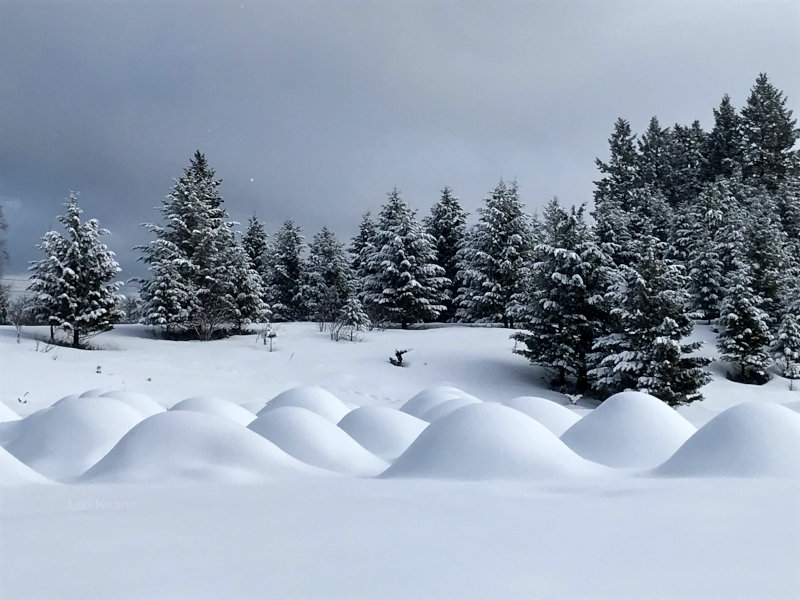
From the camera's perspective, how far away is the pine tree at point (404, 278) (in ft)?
97.5

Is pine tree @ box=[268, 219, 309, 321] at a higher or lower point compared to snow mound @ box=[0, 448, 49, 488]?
higher

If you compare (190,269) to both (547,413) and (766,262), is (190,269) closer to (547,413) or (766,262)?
(547,413)

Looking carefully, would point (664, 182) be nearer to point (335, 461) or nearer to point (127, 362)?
Answer: point (127, 362)

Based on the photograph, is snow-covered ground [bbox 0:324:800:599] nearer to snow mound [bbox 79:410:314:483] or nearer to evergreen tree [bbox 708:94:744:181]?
snow mound [bbox 79:410:314:483]

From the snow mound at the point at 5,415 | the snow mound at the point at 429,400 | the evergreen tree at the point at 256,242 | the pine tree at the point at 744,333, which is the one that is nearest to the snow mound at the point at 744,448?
the snow mound at the point at 429,400

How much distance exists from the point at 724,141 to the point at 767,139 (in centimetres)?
316

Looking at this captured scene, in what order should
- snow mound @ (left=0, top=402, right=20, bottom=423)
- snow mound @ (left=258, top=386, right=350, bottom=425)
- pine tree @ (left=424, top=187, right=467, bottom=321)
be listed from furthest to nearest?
1. pine tree @ (left=424, top=187, right=467, bottom=321)
2. snow mound @ (left=0, top=402, right=20, bottom=423)
3. snow mound @ (left=258, top=386, right=350, bottom=425)

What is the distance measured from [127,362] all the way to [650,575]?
803 inches

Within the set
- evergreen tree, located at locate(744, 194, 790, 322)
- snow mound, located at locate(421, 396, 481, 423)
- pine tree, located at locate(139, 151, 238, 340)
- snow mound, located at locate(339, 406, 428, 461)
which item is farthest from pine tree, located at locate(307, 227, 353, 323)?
snow mound, located at locate(339, 406, 428, 461)

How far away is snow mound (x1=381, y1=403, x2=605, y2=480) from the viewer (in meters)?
4.73

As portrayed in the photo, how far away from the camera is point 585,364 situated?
20.2 meters

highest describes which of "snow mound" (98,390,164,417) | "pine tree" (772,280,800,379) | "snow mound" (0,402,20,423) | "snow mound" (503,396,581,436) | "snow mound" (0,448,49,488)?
"pine tree" (772,280,800,379)

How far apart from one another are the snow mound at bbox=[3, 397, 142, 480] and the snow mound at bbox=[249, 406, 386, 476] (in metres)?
1.80

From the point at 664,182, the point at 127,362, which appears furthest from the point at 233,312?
the point at 664,182
